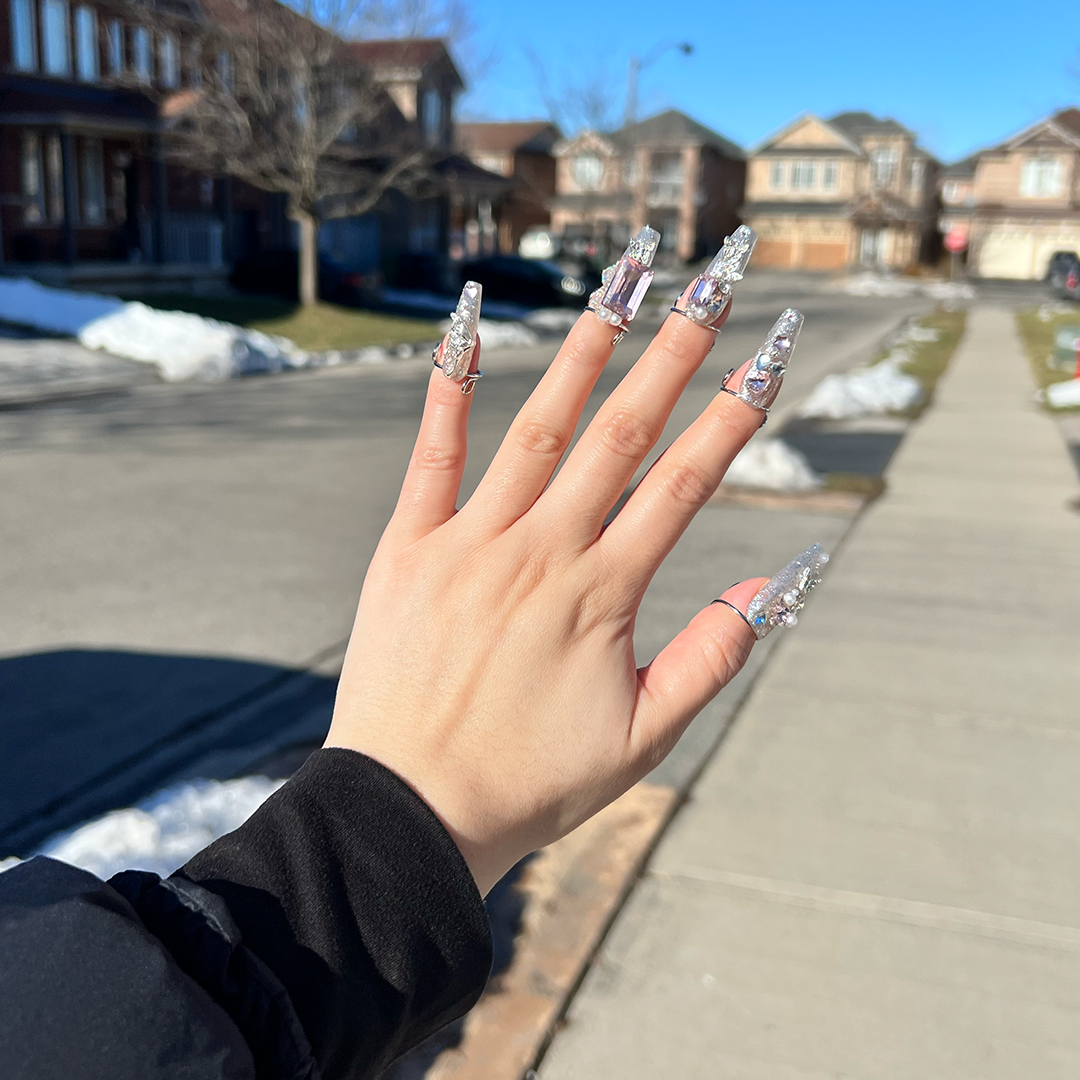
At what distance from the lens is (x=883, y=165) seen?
6612 cm

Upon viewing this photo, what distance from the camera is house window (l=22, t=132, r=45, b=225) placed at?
2330 centimetres

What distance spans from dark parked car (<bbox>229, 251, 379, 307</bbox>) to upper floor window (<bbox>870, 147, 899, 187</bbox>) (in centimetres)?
4844

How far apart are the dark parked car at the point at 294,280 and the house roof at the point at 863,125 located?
51.4 meters

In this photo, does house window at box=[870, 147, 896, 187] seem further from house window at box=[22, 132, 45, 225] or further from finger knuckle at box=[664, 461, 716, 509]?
finger knuckle at box=[664, 461, 716, 509]

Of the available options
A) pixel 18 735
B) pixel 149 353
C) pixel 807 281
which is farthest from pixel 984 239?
pixel 18 735

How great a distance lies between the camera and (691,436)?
1.41 m

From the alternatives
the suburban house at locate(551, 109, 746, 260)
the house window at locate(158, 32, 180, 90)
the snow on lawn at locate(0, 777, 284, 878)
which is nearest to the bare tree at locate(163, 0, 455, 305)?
the house window at locate(158, 32, 180, 90)

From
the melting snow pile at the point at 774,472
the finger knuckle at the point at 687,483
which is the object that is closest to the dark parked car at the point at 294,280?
the melting snow pile at the point at 774,472

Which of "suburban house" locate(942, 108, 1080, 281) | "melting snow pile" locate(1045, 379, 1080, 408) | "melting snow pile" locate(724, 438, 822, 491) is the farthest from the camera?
"suburban house" locate(942, 108, 1080, 281)

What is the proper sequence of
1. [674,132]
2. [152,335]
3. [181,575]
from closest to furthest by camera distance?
[181,575] → [152,335] → [674,132]

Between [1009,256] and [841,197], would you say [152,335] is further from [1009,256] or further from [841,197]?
[841,197]

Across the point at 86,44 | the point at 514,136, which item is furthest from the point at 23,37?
the point at 514,136

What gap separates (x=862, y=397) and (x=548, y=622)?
41.6ft

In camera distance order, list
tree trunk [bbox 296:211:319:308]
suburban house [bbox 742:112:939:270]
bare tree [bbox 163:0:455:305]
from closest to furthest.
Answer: bare tree [bbox 163:0:455:305]
tree trunk [bbox 296:211:319:308]
suburban house [bbox 742:112:939:270]
